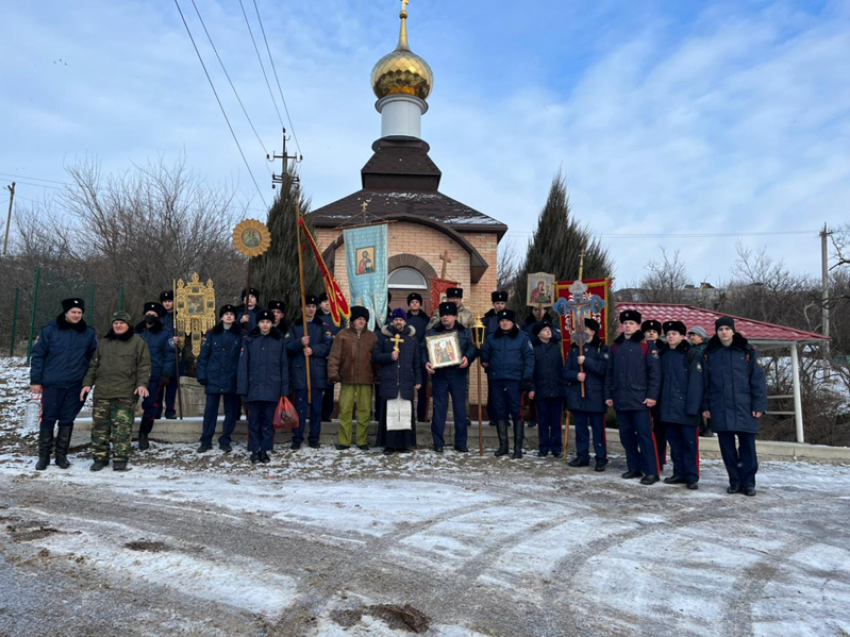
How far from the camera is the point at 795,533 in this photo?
5160mm

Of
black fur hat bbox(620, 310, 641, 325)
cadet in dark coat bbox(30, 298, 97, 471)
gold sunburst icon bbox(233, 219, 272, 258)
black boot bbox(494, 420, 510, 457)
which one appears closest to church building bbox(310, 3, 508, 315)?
gold sunburst icon bbox(233, 219, 272, 258)

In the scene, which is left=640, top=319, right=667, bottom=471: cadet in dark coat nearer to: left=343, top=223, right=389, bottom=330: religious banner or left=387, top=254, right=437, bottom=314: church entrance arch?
left=343, top=223, right=389, bottom=330: religious banner

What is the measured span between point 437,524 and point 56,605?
2.65 m

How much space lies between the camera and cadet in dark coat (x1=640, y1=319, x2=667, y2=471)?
754 cm

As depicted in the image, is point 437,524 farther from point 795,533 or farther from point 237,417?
point 237,417

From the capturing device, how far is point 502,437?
8344 mm

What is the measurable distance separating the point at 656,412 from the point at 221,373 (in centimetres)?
552

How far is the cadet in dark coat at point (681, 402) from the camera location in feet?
22.5

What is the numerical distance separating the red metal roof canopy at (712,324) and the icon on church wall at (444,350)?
20.2ft

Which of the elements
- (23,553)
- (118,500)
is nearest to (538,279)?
(118,500)

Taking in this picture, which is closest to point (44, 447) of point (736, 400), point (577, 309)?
point (577, 309)

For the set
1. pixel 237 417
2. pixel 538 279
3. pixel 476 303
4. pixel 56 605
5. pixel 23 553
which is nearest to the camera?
pixel 56 605

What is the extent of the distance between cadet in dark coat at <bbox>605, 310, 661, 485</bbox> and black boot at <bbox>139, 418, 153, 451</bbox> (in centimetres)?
600

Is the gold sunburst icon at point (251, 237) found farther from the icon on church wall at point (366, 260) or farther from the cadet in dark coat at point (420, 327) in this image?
the cadet in dark coat at point (420, 327)
